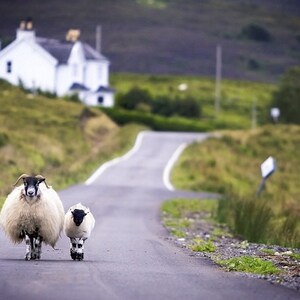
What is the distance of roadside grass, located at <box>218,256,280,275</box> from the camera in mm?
16281

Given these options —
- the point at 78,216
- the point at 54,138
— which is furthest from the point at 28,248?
the point at 54,138

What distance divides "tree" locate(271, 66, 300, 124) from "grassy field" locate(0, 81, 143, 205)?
22.7 m

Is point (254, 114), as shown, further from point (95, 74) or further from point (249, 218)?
point (249, 218)

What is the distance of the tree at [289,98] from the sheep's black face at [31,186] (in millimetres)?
81920

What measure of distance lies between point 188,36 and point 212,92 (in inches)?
445

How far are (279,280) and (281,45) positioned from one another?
121832 millimetres

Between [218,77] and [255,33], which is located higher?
[255,33]

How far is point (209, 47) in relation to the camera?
126 meters

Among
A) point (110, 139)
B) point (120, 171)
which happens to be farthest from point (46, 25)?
point (120, 171)

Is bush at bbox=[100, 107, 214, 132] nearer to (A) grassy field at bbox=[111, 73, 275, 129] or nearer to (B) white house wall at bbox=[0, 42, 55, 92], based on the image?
(B) white house wall at bbox=[0, 42, 55, 92]

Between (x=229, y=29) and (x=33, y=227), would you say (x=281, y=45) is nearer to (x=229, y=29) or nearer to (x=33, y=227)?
(x=229, y=29)

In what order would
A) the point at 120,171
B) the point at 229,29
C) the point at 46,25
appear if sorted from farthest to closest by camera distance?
the point at 229,29, the point at 46,25, the point at 120,171

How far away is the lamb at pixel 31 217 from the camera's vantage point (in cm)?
1770

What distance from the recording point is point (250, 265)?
16859 millimetres
